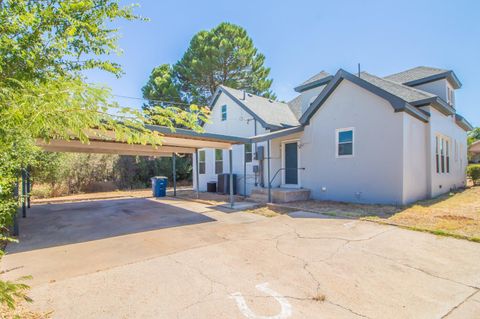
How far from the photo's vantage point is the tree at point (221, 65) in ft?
74.5

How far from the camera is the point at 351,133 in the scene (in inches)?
385

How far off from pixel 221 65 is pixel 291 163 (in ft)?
48.6

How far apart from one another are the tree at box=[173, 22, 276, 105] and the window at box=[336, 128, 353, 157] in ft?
50.5

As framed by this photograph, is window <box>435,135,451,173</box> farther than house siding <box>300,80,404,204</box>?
Yes

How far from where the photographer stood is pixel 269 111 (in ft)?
47.0

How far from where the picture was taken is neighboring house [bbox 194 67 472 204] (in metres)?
8.91

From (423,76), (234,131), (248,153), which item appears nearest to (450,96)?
(423,76)

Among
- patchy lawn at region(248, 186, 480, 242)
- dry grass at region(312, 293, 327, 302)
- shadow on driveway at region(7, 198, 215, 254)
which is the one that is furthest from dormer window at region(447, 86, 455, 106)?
dry grass at region(312, 293, 327, 302)

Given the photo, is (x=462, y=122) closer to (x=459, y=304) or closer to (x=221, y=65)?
(x=459, y=304)

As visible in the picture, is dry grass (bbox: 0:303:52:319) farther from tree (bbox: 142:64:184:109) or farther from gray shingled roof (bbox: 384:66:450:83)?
tree (bbox: 142:64:184:109)

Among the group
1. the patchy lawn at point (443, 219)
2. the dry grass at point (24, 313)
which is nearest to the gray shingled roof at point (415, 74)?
the patchy lawn at point (443, 219)

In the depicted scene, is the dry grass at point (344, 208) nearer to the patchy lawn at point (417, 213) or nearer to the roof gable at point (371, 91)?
the patchy lawn at point (417, 213)

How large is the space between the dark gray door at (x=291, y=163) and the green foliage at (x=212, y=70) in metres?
13.4

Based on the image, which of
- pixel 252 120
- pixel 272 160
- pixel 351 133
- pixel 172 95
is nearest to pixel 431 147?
pixel 351 133
